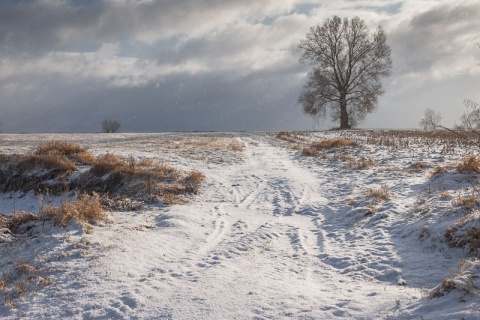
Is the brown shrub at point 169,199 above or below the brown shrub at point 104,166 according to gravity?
below

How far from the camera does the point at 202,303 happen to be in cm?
429

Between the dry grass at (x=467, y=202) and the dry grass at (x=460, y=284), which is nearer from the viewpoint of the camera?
the dry grass at (x=460, y=284)

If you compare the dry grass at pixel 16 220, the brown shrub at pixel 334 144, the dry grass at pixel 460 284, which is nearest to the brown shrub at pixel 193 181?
the dry grass at pixel 16 220

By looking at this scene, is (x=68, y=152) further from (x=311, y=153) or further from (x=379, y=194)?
(x=379, y=194)

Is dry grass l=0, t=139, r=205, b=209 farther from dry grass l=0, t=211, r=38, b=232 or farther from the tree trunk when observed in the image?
the tree trunk

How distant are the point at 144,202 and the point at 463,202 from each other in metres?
7.57

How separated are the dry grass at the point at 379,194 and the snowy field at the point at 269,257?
59 millimetres

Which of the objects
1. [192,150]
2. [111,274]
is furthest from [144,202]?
[192,150]

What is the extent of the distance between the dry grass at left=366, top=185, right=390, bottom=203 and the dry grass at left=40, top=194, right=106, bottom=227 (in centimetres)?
654

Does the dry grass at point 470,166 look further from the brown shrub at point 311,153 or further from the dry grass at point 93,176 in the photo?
the brown shrub at point 311,153

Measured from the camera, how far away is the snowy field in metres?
4.12

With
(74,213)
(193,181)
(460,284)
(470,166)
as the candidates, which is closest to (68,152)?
(193,181)

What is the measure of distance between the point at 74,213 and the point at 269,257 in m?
4.04

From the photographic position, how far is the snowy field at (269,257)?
4121 mm
